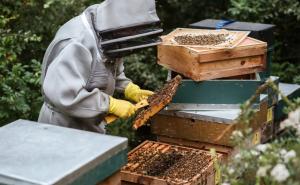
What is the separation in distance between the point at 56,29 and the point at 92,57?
283 centimetres

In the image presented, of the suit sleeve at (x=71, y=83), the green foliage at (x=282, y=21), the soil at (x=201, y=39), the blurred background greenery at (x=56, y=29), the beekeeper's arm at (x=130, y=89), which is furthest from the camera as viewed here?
the green foliage at (x=282, y=21)

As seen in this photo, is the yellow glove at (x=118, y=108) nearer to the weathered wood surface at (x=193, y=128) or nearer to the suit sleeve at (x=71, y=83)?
the suit sleeve at (x=71, y=83)

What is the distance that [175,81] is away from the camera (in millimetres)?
3742

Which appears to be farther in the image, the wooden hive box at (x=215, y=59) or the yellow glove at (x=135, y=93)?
the yellow glove at (x=135, y=93)

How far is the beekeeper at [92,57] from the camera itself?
10.7 ft

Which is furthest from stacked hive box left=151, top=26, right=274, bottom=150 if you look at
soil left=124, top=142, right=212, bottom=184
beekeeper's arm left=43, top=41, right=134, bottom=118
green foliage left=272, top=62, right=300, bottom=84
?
green foliage left=272, top=62, right=300, bottom=84

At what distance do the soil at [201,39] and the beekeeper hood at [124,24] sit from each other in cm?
59

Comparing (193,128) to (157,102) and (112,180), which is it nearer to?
(157,102)

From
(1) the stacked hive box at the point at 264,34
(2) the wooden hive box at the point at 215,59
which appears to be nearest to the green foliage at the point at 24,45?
(2) the wooden hive box at the point at 215,59

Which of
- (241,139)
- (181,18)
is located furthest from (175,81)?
(181,18)

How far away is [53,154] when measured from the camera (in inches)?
94.5

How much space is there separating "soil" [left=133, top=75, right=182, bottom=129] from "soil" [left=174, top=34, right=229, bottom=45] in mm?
394

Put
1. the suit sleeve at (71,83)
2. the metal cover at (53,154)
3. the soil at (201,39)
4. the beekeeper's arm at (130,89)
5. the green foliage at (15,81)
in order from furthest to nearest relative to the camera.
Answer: the green foliage at (15,81), the beekeeper's arm at (130,89), the soil at (201,39), the suit sleeve at (71,83), the metal cover at (53,154)

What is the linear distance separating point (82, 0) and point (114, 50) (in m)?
3.18
